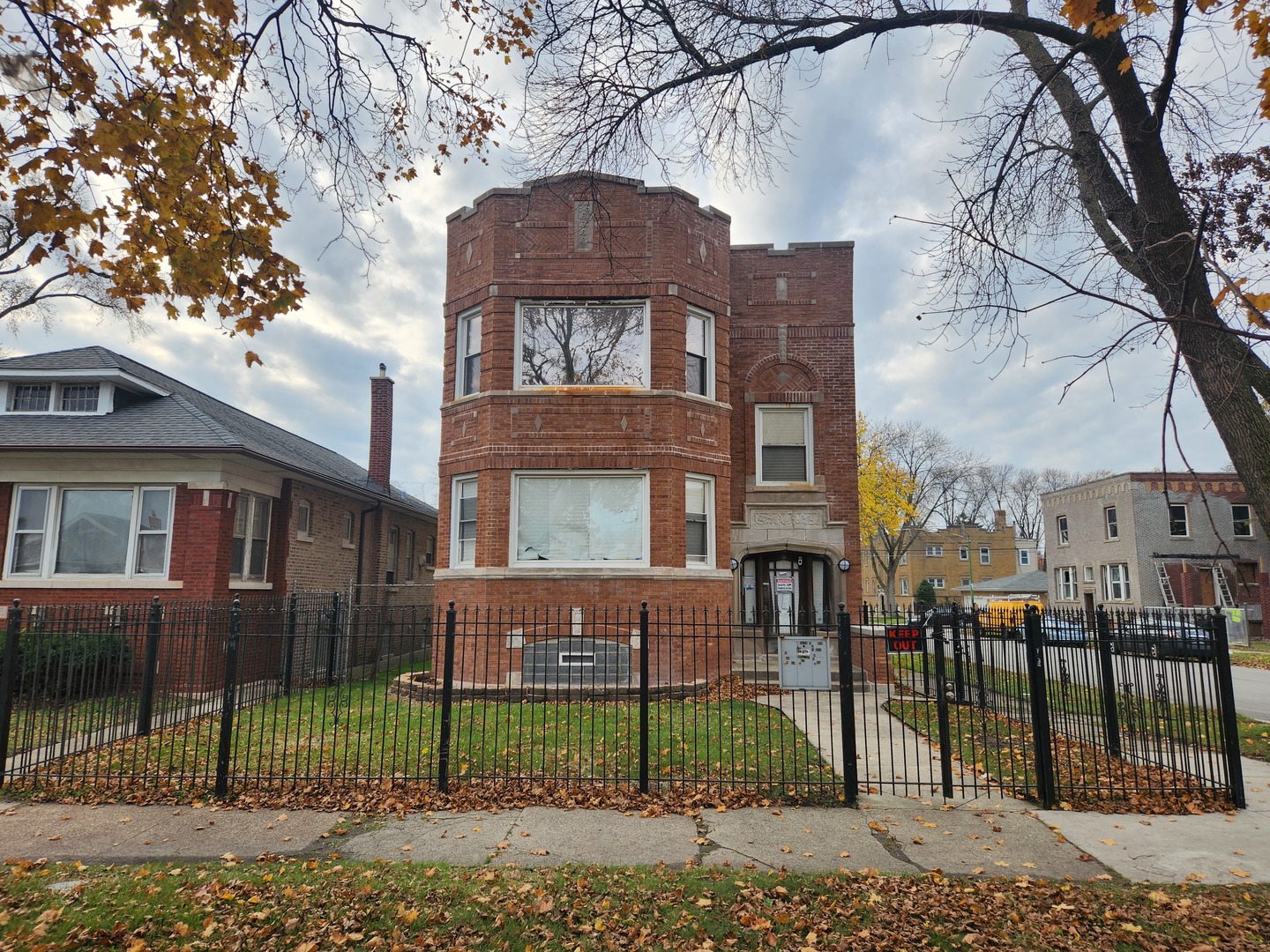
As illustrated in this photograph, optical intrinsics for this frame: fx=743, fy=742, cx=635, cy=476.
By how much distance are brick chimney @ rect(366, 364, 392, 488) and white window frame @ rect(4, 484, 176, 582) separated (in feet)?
27.2

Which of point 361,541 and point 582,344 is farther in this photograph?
point 361,541

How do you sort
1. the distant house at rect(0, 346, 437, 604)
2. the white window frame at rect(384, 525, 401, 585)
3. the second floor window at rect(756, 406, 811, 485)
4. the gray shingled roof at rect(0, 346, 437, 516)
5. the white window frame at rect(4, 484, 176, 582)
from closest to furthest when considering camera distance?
the gray shingled roof at rect(0, 346, 437, 516) → the distant house at rect(0, 346, 437, 604) → the white window frame at rect(4, 484, 176, 582) → the second floor window at rect(756, 406, 811, 485) → the white window frame at rect(384, 525, 401, 585)

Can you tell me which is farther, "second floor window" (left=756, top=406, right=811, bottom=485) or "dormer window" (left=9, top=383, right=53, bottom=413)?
"second floor window" (left=756, top=406, right=811, bottom=485)

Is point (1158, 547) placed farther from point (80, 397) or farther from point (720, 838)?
point (80, 397)

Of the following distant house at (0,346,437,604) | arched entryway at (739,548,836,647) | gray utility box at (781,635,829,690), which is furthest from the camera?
arched entryway at (739,548,836,647)

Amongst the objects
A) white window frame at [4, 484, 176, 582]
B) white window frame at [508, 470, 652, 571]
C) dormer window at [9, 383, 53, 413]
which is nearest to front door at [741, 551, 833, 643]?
white window frame at [508, 470, 652, 571]

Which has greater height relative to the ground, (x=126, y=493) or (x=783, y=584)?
(x=126, y=493)

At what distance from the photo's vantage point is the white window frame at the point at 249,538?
49.2ft

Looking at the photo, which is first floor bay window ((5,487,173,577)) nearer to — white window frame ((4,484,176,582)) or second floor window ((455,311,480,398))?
white window frame ((4,484,176,582))

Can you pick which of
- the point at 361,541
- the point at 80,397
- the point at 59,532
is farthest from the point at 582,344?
the point at 59,532

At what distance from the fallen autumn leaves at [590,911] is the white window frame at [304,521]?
11996 mm

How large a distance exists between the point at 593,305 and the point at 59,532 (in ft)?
36.7

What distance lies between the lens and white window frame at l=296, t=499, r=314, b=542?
55.8 feet

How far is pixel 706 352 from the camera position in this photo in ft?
49.5
